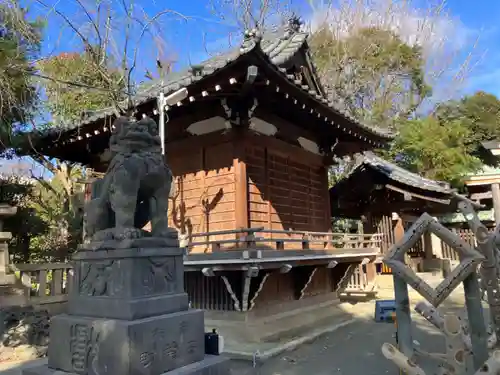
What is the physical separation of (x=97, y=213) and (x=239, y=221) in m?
4.58

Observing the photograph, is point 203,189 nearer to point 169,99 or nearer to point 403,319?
point 169,99

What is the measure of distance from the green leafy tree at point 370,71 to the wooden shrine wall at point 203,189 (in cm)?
1635

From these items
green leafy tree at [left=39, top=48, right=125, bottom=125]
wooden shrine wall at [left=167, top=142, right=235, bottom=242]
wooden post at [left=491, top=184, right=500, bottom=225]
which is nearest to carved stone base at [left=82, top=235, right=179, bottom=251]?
green leafy tree at [left=39, top=48, right=125, bottom=125]

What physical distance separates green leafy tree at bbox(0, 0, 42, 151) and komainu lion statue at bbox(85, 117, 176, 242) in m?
3.22

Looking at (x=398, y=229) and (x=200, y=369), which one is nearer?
(x=200, y=369)

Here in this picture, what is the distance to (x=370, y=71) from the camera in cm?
2425

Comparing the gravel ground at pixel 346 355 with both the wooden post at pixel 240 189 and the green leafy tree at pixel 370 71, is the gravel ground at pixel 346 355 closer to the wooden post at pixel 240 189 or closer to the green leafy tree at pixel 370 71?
the wooden post at pixel 240 189

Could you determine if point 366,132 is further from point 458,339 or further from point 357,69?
point 357,69

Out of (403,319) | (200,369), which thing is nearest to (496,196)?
(403,319)

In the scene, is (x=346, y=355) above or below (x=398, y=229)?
below

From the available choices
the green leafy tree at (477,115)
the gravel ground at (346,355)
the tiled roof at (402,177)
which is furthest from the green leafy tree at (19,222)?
the green leafy tree at (477,115)

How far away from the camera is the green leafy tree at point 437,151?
1806cm

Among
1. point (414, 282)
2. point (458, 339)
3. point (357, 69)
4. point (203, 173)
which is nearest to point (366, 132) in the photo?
point (203, 173)

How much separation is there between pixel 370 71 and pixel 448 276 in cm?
2311
